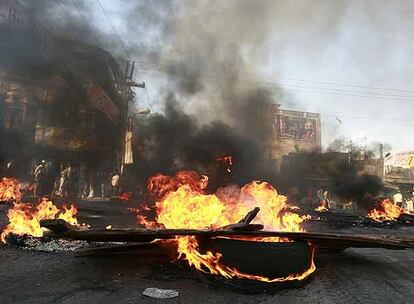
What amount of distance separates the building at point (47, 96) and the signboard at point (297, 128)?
2404 centimetres

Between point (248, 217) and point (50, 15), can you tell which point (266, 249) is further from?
point (50, 15)

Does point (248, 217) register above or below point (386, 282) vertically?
above

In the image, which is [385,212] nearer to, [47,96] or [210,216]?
[210,216]

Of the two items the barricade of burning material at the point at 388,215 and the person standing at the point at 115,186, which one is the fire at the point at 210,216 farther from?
the person standing at the point at 115,186

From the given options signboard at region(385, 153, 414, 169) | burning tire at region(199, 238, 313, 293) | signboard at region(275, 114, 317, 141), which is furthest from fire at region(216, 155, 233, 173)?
signboard at region(385, 153, 414, 169)

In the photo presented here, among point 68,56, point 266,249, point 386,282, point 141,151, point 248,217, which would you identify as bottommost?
point 386,282

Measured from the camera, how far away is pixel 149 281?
4.63 meters

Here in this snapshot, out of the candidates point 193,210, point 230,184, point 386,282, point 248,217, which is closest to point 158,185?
point 230,184

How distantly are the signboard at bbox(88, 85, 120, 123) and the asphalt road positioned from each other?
44.8ft

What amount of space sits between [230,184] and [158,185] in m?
2.48

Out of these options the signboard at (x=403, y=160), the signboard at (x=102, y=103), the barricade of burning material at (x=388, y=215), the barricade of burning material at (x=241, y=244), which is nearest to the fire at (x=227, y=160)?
the barricade of burning material at (x=388, y=215)

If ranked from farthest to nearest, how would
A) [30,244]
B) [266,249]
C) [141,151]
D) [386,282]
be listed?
[141,151] → [30,244] → [386,282] → [266,249]

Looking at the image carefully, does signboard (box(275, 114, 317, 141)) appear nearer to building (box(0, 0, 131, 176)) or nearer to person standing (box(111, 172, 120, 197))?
building (box(0, 0, 131, 176))

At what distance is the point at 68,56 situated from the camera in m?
15.5
